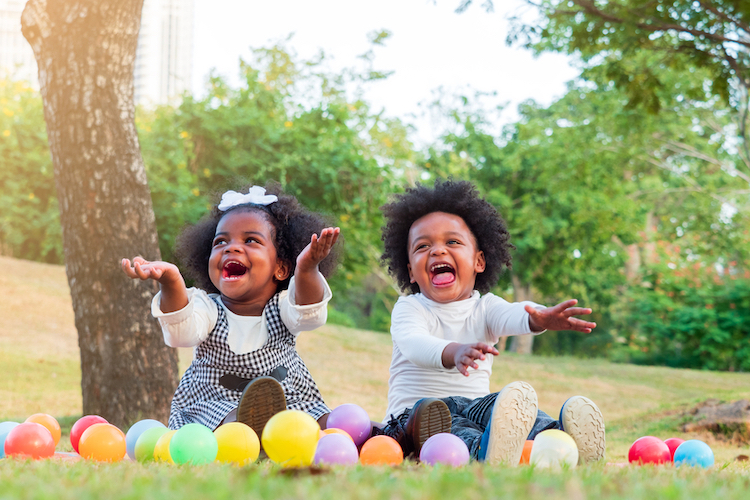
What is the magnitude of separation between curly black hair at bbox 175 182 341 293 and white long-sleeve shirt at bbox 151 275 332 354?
0.97 ft

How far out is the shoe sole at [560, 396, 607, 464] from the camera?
3055mm

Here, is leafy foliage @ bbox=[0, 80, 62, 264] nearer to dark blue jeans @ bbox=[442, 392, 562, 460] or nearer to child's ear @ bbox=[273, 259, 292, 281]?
child's ear @ bbox=[273, 259, 292, 281]

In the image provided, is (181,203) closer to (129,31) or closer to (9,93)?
(9,93)

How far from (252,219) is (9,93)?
14986 mm

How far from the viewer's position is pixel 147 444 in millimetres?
3178

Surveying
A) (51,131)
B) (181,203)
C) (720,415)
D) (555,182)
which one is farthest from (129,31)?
(555,182)

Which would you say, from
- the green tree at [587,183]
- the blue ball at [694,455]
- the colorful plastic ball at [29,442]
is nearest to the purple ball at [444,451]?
the blue ball at [694,455]

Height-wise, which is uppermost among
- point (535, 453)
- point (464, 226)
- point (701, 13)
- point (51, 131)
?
point (701, 13)

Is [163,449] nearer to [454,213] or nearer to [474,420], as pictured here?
[474,420]

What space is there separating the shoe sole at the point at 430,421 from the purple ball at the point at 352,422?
45 cm

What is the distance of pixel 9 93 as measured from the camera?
16141 millimetres

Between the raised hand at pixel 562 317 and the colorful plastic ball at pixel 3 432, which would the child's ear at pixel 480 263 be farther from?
the colorful plastic ball at pixel 3 432

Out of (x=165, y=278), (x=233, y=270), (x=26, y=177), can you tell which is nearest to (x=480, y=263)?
(x=233, y=270)

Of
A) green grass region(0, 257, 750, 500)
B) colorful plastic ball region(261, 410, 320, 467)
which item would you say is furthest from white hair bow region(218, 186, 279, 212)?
green grass region(0, 257, 750, 500)
